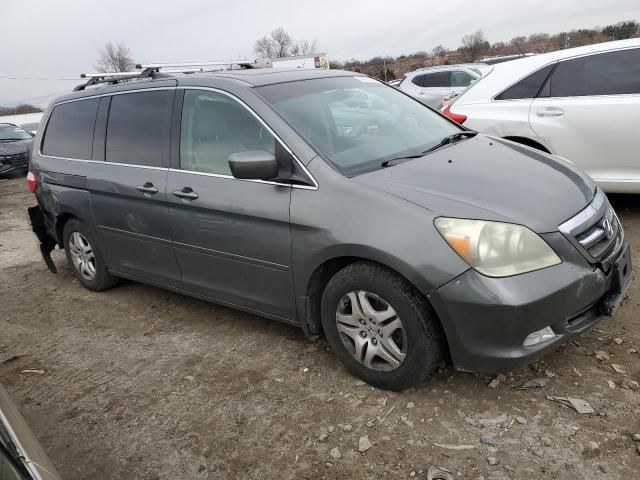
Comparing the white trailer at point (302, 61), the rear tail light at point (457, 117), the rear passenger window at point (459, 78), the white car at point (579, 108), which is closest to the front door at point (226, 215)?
the rear tail light at point (457, 117)

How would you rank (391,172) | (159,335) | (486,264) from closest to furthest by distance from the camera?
(486,264) → (391,172) → (159,335)

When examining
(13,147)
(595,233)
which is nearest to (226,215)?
(595,233)

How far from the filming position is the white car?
16.0 feet

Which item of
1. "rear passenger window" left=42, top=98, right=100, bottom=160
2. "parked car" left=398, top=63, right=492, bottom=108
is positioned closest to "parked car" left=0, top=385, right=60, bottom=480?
"rear passenger window" left=42, top=98, right=100, bottom=160

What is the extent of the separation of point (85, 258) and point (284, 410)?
9.36 feet

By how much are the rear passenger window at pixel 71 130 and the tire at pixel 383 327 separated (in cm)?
270

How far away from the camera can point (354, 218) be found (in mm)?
2816

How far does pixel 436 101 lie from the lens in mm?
13688

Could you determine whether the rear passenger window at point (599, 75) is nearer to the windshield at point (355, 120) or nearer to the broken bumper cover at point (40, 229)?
the windshield at point (355, 120)

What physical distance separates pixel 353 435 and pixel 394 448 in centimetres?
22

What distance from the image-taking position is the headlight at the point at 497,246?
2.52 metres

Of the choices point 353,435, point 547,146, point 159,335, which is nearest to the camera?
point 353,435

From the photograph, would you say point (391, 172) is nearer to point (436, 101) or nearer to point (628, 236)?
point (628, 236)

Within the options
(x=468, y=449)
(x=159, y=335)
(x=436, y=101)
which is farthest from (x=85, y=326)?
(x=436, y=101)
